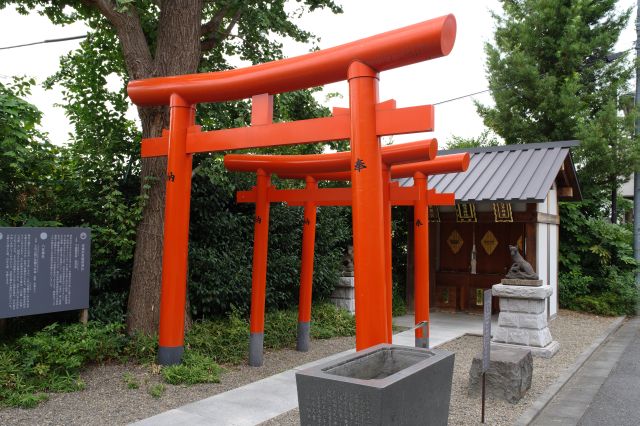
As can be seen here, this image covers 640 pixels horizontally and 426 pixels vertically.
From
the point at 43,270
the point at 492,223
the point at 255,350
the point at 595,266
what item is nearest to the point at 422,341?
the point at 255,350

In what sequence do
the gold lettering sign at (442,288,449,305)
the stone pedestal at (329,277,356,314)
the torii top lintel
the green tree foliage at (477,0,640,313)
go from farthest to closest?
the green tree foliage at (477,0,640,313) < the gold lettering sign at (442,288,449,305) < the stone pedestal at (329,277,356,314) < the torii top lintel

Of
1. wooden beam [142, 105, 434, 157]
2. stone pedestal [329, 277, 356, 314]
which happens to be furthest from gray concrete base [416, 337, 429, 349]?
wooden beam [142, 105, 434, 157]

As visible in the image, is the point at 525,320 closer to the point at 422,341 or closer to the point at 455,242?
the point at 422,341

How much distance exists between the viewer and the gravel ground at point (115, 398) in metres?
4.90

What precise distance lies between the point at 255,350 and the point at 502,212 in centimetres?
727

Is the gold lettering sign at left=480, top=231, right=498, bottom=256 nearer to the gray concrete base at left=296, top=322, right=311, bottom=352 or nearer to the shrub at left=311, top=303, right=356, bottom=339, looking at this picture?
the shrub at left=311, top=303, right=356, bottom=339

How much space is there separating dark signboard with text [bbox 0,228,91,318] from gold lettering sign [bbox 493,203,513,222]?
9.00m

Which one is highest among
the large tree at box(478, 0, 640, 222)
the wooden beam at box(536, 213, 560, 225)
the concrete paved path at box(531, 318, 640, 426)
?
the large tree at box(478, 0, 640, 222)

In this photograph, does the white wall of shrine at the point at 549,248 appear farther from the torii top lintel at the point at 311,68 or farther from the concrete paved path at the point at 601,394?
the torii top lintel at the point at 311,68

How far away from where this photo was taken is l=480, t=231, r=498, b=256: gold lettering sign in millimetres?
12539

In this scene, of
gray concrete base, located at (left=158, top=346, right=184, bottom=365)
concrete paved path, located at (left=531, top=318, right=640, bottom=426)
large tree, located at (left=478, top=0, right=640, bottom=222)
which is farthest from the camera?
large tree, located at (left=478, top=0, right=640, bottom=222)

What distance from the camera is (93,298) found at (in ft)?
23.5

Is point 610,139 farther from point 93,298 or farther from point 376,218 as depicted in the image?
point 93,298

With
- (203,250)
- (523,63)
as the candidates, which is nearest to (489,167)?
(523,63)
